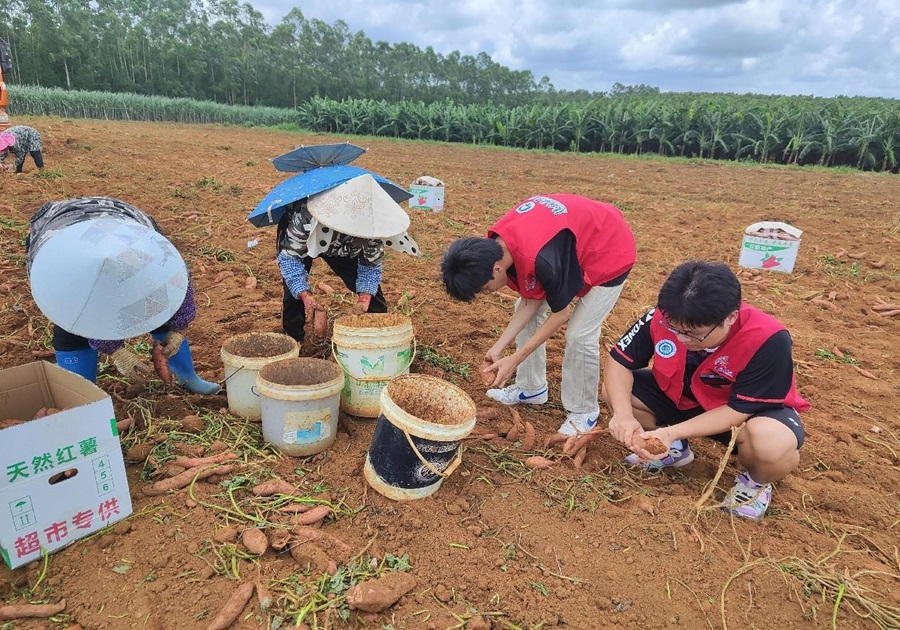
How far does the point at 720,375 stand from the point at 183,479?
234 centimetres

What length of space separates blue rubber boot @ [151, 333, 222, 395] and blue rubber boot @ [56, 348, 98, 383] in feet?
1.13

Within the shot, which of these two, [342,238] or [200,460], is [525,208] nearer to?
[342,238]

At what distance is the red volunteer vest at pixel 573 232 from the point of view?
245 cm

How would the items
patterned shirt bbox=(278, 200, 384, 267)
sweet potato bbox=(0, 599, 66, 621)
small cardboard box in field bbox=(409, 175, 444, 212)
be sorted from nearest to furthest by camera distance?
sweet potato bbox=(0, 599, 66, 621)
patterned shirt bbox=(278, 200, 384, 267)
small cardboard box in field bbox=(409, 175, 444, 212)

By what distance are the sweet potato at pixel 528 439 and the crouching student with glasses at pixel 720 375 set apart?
458 millimetres

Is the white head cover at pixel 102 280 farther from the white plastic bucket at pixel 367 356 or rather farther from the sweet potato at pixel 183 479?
the white plastic bucket at pixel 367 356

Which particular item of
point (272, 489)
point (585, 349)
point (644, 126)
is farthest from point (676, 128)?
point (272, 489)

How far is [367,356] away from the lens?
8.88ft

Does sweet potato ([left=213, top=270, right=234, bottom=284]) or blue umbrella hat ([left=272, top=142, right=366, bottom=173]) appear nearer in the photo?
blue umbrella hat ([left=272, top=142, right=366, bottom=173])

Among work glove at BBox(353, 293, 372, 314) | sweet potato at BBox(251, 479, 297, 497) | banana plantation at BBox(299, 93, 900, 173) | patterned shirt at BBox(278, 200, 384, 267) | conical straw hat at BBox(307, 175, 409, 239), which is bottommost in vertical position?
sweet potato at BBox(251, 479, 297, 497)

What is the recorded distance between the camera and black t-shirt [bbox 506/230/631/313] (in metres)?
2.41

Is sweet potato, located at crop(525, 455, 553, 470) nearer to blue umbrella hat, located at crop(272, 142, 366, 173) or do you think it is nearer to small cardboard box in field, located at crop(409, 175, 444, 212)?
blue umbrella hat, located at crop(272, 142, 366, 173)

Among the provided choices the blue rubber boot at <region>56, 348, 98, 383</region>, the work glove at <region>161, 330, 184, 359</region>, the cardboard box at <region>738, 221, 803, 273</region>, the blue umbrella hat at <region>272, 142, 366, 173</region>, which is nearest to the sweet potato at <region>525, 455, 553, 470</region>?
the work glove at <region>161, 330, 184, 359</region>

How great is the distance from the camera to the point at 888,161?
1802 cm
